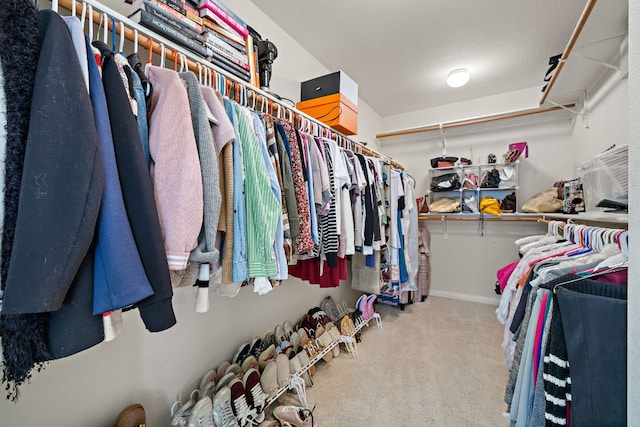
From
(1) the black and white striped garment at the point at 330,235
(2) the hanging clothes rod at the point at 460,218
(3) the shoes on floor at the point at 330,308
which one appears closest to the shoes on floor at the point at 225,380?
(1) the black and white striped garment at the point at 330,235

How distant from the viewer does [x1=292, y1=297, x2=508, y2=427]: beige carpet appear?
54.5 inches

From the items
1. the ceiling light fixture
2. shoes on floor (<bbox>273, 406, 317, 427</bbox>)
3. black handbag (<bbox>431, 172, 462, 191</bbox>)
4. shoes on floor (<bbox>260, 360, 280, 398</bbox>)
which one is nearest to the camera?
shoes on floor (<bbox>273, 406, 317, 427</bbox>)

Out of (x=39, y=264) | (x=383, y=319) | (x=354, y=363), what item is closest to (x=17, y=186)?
(x=39, y=264)

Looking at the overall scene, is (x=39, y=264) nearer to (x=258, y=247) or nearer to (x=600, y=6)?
(x=258, y=247)

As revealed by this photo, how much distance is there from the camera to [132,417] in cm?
104

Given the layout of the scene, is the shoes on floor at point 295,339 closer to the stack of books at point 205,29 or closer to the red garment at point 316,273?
the red garment at point 316,273

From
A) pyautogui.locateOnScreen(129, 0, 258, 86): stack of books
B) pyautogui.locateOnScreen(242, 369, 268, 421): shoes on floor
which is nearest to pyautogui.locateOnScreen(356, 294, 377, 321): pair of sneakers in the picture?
pyautogui.locateOnScreen(242, 369, 268, 421): shoes on floor

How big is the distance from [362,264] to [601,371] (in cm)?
192

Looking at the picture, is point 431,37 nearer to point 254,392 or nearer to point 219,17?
point 219,17

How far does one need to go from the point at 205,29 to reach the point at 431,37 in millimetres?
1841

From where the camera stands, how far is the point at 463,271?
10.7 ft

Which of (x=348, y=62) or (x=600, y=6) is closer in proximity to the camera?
(x=600, y=6)

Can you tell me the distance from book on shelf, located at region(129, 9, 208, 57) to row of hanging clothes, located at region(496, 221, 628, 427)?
4.69 ft

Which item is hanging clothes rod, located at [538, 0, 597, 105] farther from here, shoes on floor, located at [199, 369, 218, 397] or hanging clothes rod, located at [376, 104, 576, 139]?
shoes on floor, located at [199, 369, 218, 397]
